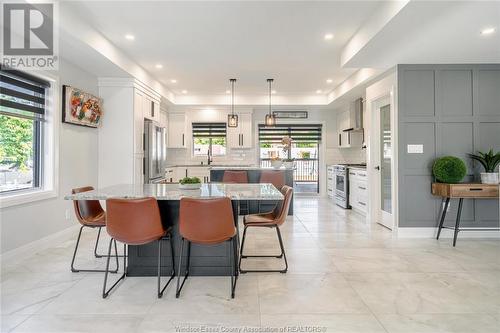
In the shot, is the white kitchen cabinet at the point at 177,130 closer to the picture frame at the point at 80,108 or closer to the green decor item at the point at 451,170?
the picture frame at the point at 80,108

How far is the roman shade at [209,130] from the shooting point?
8.45 metres

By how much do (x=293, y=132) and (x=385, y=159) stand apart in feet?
13.1

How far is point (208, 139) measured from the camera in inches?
336

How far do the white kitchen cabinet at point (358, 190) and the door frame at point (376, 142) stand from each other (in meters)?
0.22

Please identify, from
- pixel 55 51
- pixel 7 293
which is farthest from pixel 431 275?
pixel 55 51

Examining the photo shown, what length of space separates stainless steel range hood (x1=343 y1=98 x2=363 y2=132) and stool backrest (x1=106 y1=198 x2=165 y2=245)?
5.55m

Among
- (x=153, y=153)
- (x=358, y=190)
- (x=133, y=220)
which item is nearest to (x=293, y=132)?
(x=358, y=190)

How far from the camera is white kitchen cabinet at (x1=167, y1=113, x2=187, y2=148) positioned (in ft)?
27.0

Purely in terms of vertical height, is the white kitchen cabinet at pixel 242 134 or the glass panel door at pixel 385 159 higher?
the white kitchen cabinet at pixel 242 134

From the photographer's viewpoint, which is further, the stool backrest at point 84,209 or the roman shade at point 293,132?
the roman shade at point 293,132

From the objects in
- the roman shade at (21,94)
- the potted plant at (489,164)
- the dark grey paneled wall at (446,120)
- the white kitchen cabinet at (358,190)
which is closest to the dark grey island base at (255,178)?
the white kitchen cabinet at (358,190)

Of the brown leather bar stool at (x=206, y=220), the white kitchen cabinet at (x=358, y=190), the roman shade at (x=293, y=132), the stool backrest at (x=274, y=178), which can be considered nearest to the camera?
the brown leather bar stool at (x=206, y=220)

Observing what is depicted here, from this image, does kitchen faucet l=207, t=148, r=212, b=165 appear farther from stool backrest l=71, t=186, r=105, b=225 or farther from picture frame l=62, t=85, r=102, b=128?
stool backrest l=71, t=186, r=105, b=225

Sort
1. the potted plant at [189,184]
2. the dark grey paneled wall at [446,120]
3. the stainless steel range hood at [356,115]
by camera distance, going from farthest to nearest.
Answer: the stainless steel range hood at [356,115] → the dark grey paneled wall at [446,120] → the potted plant at [189,184]
